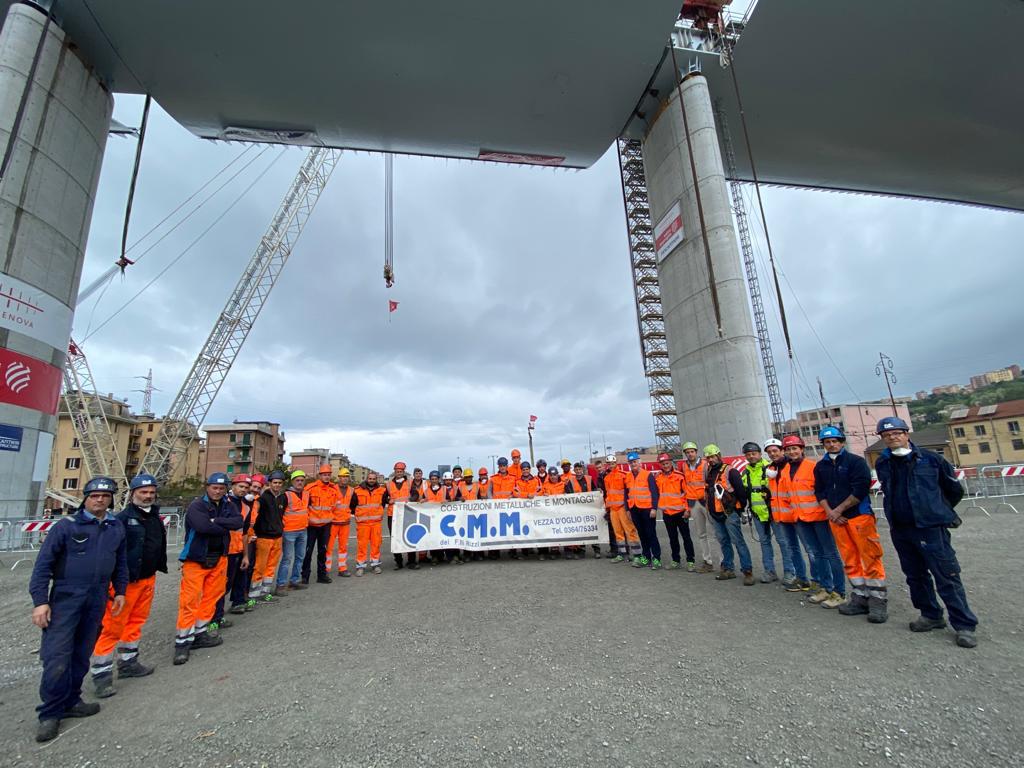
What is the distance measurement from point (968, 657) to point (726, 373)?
1249cm

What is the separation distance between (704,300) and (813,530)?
40.3ft

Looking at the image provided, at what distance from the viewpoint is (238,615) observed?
19.1ft

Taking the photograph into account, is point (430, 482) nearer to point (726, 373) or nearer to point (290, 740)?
point (290, 740)

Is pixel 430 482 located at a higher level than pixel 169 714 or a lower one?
higher

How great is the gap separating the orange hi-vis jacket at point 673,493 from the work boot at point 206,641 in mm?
6153

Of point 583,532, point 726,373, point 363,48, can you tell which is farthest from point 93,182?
point 726,373

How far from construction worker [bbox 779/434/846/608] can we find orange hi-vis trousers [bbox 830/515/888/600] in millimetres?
270

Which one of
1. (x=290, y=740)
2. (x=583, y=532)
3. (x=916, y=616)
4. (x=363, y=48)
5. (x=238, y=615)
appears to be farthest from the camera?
(x=363, y=48)

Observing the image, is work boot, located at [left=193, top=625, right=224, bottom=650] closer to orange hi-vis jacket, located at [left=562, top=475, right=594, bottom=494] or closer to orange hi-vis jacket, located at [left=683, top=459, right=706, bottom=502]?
orange hi-vis jacket, located at [left=562, top=475, right=594, bottom=494]

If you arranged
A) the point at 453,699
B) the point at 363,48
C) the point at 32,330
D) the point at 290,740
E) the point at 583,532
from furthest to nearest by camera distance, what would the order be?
1. the point at 363,48
2. the point at 32,330
3. the point at 583,532
4. the point at 453,699
5. the point at 290,740

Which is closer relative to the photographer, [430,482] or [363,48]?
[430,482]

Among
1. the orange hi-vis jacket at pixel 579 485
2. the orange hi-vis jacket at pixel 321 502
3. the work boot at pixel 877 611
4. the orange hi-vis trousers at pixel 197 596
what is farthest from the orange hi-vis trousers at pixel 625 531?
the orange hi-vis trousers at pixel 197 596

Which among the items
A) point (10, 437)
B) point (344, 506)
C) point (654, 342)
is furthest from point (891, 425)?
point (654, 342)

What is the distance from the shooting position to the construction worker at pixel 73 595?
314 centimetres
